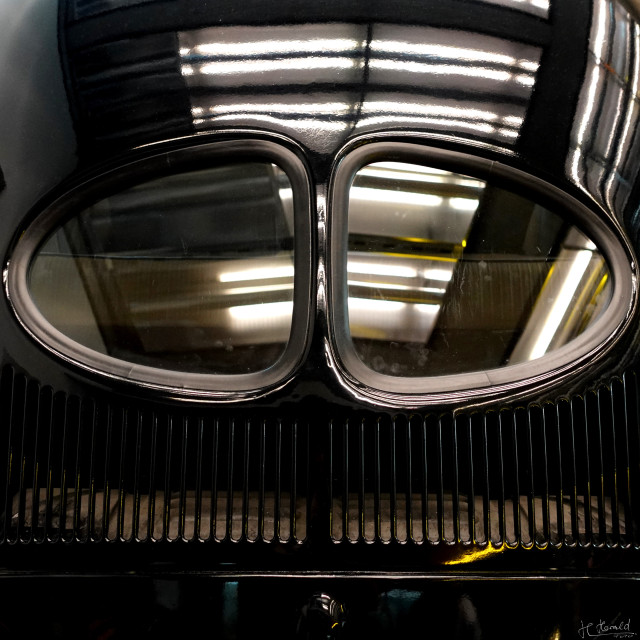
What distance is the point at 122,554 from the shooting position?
34.1 inches

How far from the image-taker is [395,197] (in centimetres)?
95

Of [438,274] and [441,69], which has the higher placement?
[441,69]

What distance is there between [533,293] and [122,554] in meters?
0.61

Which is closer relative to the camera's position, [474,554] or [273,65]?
[474,554]

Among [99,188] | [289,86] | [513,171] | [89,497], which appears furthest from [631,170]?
[89,497]

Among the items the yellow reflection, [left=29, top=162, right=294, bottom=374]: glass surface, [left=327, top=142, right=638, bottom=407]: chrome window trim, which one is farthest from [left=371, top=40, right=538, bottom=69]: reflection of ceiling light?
the yellow reflection

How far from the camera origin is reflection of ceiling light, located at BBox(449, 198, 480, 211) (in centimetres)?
95

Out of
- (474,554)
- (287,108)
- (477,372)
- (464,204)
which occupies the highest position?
(287,108)

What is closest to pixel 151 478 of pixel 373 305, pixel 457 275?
pixel 373 305

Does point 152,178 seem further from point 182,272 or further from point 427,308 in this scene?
point 427,308

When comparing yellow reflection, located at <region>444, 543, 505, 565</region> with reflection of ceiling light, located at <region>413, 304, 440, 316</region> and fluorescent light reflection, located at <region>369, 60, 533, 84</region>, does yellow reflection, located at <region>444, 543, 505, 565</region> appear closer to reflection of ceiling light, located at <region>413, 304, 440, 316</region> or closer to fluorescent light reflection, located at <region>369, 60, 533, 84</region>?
reflection of ceiling light, located at <region>413, 304, 440, 316</region>

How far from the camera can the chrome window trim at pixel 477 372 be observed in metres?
0.87

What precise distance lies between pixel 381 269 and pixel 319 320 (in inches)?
4.6

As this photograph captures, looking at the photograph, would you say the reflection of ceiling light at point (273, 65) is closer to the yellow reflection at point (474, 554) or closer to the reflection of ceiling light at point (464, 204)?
the reflection of ceiling light at point (464, 204)
